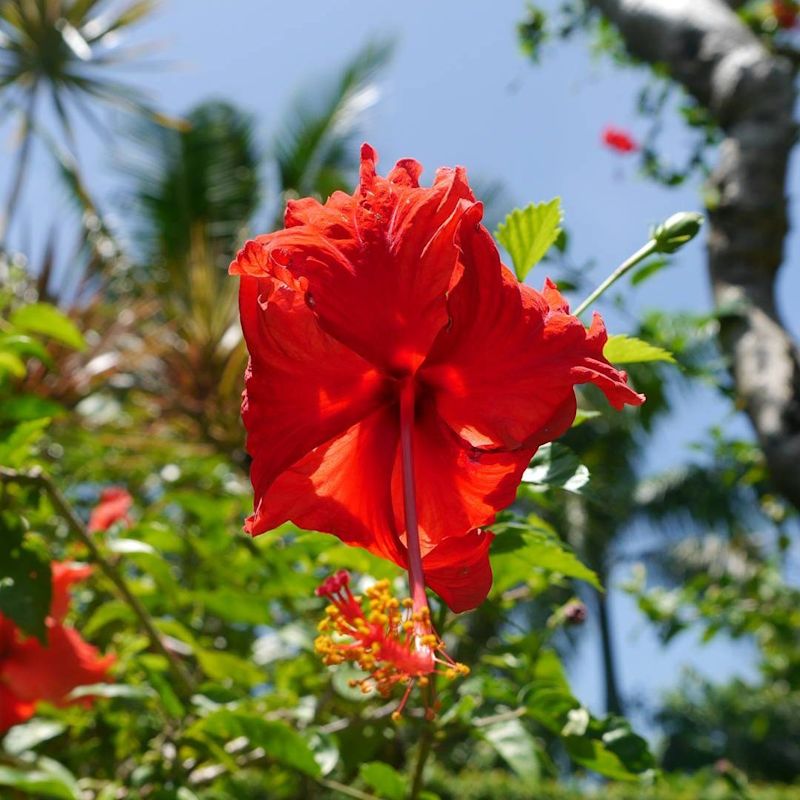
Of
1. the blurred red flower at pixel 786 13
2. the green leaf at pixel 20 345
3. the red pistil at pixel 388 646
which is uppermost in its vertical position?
the blurred red flower at pixel 786 13

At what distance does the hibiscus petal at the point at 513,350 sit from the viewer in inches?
25.5

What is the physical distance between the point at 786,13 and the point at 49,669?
9.28 feet

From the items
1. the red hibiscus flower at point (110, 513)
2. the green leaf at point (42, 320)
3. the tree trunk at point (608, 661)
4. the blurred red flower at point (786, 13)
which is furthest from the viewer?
the tree trunk at point (608, 661)

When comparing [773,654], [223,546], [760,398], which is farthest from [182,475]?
[773,654]

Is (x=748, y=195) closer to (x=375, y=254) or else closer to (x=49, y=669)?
(x=375, y=254)

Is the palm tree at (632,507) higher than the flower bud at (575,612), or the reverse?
the flower bud at (575,612)

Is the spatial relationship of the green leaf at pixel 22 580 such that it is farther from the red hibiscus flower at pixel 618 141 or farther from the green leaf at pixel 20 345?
the red hibiscus flower at pixel 618 141

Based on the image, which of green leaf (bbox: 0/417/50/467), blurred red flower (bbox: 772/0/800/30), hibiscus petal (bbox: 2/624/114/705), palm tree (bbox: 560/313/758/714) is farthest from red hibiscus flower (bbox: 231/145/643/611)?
palm tree (bbox: 560/313/758/714)

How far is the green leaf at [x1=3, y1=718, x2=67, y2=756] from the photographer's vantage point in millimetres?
1235

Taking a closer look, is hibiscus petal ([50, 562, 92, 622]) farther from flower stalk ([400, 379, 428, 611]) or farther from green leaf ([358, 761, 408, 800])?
flower stalk ([400, 379, 428, 611])

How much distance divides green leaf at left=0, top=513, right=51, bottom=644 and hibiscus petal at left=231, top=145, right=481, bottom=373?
538mm

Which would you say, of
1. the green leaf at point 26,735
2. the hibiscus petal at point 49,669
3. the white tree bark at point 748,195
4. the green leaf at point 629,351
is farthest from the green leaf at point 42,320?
the white tree bark at point 748,195

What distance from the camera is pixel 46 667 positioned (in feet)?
4.25

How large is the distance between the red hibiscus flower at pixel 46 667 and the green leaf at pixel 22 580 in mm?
252
